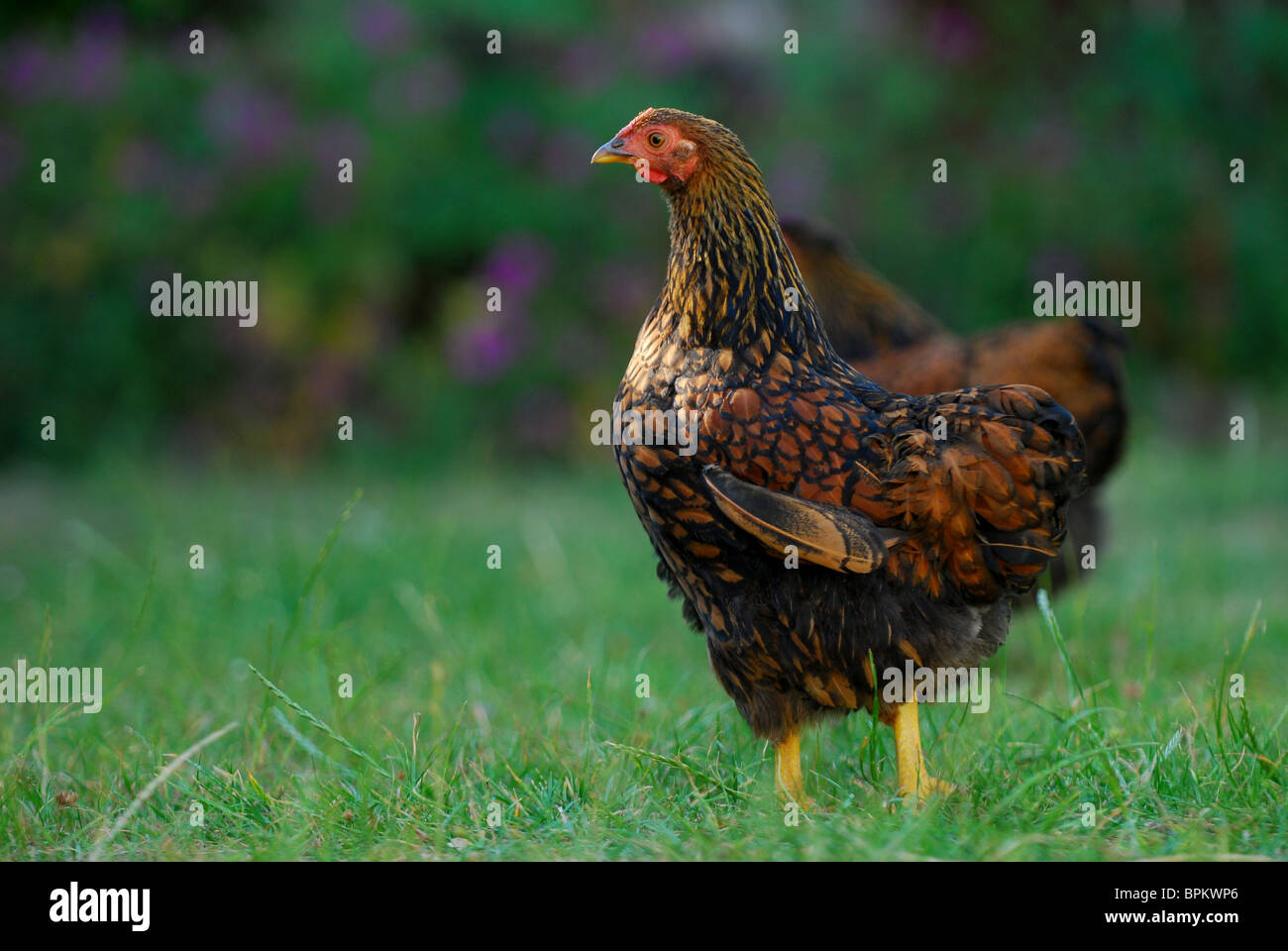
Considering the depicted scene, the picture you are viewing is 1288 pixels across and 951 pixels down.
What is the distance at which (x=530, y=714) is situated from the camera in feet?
11.5

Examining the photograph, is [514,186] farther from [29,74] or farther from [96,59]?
[29,74]

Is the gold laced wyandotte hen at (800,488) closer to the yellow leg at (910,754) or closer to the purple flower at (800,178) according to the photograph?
the yellow leg at (910,754)

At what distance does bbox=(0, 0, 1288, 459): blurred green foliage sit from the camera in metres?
7.70

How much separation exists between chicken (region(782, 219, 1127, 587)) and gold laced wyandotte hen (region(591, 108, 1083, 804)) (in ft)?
3.97

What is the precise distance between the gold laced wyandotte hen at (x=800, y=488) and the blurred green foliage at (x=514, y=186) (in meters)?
5.12

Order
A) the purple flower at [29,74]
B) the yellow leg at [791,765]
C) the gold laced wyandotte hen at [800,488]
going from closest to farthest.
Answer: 1. the gold laced wyandotte hen at [800,488]
2. the yellow leg at [791,765]
3. the purple flower at [29,74]

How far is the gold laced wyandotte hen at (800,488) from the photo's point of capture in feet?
8.89

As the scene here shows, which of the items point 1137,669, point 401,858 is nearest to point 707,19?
point 1137,669

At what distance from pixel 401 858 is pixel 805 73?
24.1ft

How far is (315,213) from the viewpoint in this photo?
796 cm

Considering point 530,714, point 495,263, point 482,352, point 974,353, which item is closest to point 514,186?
point 495,263

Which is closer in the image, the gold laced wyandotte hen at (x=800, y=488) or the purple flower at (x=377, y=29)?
the gold laced wyandotte hen at (x=800, y=488)

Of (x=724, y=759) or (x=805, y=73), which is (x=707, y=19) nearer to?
(x=805, y=73)

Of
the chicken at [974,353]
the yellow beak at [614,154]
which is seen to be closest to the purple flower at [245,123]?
the chicken at [974,353]
